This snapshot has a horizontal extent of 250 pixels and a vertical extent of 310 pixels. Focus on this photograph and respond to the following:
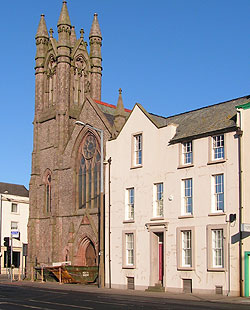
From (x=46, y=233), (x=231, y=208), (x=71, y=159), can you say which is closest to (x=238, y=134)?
(x=231, y=208)

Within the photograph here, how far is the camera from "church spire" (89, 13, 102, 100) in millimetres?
53831

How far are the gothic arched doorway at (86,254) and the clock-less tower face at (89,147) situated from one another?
7.27 m

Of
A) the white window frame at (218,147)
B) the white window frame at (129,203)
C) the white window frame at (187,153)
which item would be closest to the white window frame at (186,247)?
the white window frame at (187,153)

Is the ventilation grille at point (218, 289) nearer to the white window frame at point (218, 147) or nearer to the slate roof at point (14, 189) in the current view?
the white window frame at point (218, 147)

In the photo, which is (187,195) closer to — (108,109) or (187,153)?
(187,153)

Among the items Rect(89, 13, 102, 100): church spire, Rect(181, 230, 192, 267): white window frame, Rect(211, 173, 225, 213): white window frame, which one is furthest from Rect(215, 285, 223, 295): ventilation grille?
Rect(89, 13, 102, 100): church spire

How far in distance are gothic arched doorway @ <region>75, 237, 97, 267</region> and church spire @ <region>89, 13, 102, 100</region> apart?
15.9m

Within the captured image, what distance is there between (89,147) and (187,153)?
16.8 meters

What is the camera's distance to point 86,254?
45.7m

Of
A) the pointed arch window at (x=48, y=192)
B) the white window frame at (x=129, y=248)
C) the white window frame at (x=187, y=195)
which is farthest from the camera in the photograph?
the pointed arch window at (x=48, y=192)

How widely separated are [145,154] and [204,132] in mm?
5369

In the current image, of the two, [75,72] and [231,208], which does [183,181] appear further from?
[75,72]

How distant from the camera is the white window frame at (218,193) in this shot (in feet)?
93.9

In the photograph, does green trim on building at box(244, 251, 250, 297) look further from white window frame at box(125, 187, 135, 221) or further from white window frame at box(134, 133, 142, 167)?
white window frame at box(134, 133, 142, 167)
